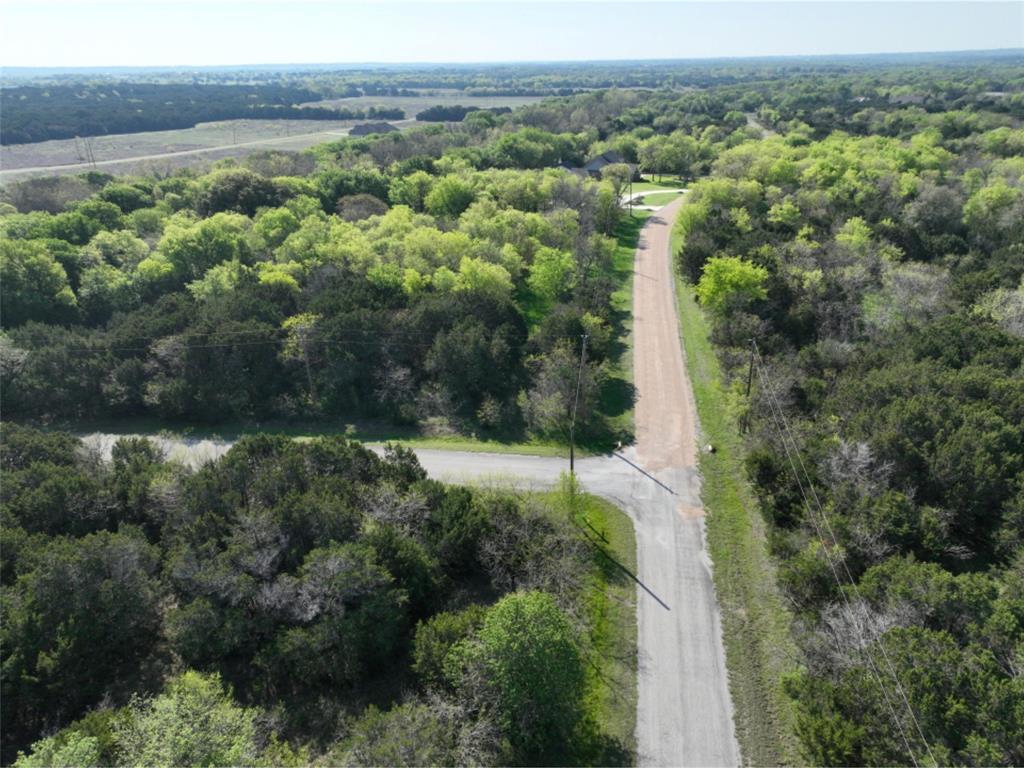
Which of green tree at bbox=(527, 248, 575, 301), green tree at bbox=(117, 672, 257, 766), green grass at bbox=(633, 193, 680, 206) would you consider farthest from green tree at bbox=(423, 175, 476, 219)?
green tree at bbox=(117, 672, 257, 766)

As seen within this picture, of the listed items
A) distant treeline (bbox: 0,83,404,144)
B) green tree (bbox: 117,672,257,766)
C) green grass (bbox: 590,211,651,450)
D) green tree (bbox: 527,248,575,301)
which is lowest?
green grass (bbox: 590,211,651,450)

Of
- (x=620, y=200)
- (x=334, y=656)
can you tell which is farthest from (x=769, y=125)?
(x=334, y=656)

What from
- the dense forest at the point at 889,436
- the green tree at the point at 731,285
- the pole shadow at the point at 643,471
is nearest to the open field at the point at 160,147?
the green tree at the point at 731,285

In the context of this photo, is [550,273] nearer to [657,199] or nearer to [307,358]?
[307,358]

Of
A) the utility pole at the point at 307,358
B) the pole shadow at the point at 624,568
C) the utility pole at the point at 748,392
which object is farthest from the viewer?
the utility pole at the point at 307,358

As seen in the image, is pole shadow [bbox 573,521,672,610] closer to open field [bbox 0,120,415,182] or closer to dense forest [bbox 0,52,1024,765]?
dense forest [bbox 0,52,1024,765]

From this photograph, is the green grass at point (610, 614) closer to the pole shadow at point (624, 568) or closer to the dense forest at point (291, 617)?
the pole shadow at point (624, 568)
